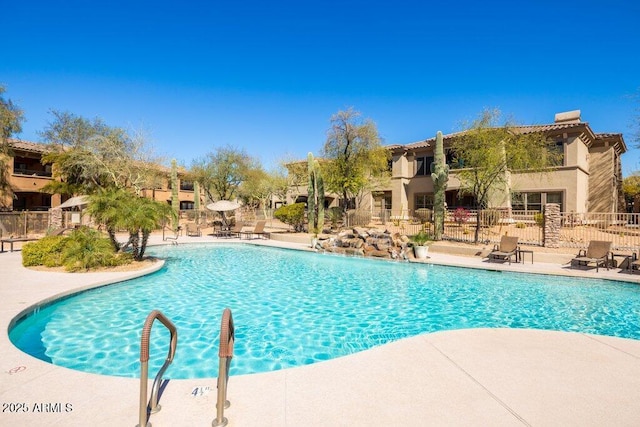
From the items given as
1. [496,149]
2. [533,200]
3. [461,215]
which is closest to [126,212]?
[496,149]

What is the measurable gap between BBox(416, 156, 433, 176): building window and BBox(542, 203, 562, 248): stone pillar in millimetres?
15458

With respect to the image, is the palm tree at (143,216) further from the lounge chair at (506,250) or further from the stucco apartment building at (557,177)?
the stucco apartment building at (557,177)

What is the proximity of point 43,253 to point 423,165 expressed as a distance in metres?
28.5

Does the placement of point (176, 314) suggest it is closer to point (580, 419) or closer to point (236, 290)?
point (236, 290)

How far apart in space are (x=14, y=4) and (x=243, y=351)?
1678cm

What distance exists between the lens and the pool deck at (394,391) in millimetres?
3121

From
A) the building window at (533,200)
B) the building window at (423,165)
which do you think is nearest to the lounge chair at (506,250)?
the building window at (533,200)

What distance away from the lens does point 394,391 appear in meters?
3.63

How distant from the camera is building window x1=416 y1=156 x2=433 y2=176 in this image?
30.7 meters

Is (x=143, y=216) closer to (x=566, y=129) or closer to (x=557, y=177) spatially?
(x=557, y=177)

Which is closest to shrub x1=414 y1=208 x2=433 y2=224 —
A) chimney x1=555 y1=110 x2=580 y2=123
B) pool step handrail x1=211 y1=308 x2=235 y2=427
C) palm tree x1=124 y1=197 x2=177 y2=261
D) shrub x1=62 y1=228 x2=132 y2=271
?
chimney x1=555 y1=110 x2=580 y2=123

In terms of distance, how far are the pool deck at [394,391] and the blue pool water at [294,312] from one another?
1.39 metres

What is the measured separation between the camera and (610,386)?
3771 mm

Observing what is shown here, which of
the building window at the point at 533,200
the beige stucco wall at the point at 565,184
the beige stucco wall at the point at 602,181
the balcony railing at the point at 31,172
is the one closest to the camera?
the beige stucco wall at the point at 565,184
